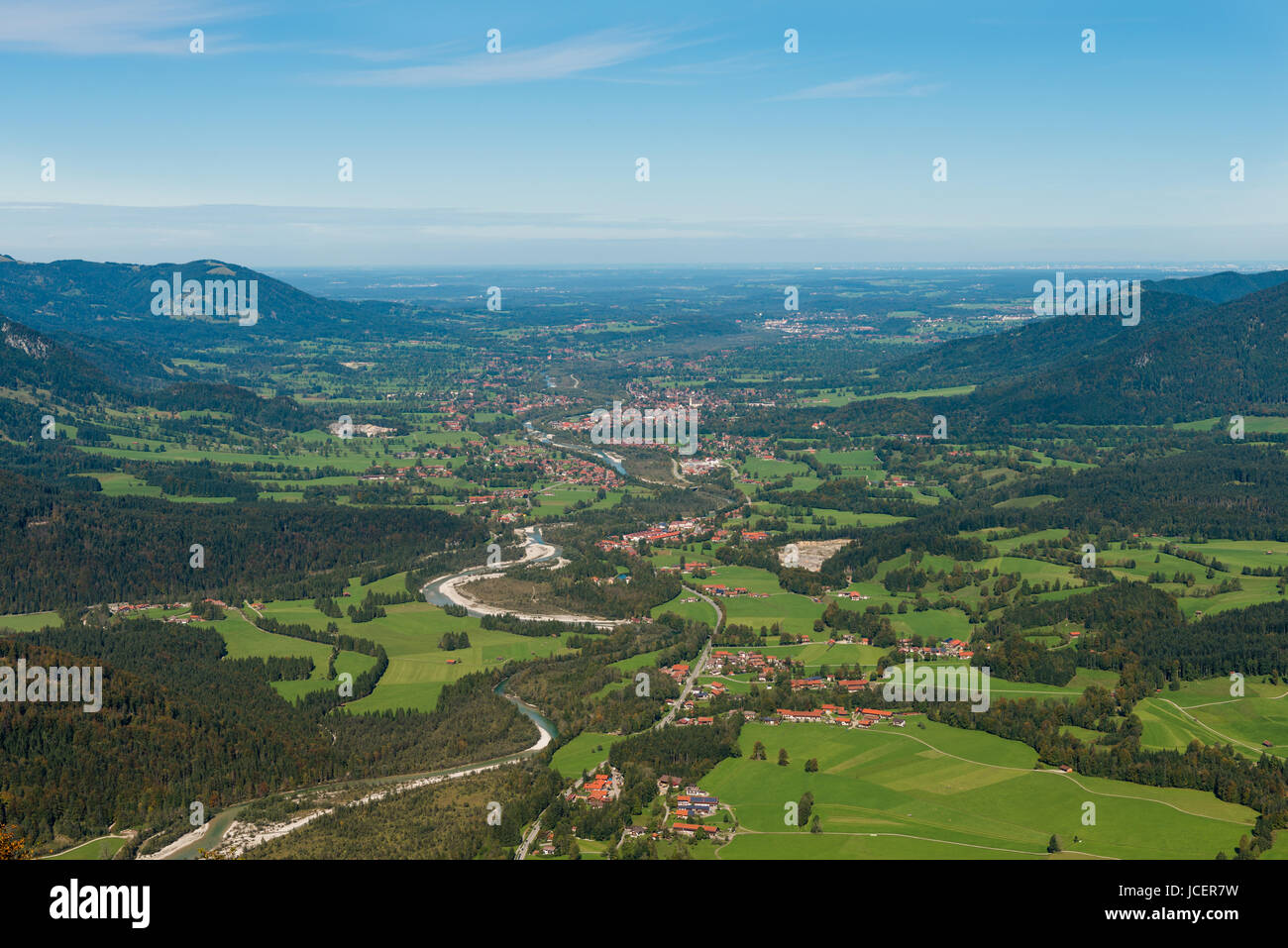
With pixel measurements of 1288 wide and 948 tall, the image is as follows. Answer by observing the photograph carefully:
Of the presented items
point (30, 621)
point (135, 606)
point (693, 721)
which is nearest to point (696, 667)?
point (693, 721)

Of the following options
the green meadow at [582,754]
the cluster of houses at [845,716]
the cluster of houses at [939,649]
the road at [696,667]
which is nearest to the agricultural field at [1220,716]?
the cluster of houses at [939,649]

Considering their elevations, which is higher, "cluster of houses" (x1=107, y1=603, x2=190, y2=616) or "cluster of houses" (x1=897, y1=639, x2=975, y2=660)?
"cluster of houses" (x1=107, y1=603, x2=190, y2=616)

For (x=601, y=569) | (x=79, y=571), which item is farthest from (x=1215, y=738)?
(x=79, y=571)

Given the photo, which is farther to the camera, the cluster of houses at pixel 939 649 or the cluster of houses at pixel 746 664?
the cluster of houses at pixel 939 649

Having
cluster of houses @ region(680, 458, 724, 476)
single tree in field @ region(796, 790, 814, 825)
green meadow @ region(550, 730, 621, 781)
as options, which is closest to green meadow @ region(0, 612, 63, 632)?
green meadow @ region(550, 730, 621, 781)

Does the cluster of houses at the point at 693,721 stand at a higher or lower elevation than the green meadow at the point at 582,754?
higher

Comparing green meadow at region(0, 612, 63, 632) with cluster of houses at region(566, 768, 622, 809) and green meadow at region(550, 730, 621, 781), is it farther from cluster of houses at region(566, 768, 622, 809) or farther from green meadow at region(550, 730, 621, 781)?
cluster of houses at region(566, 768, 622, 809)

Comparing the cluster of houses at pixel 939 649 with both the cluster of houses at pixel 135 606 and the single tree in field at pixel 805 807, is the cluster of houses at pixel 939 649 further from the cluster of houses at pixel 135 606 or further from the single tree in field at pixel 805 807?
the cluster of houses at pixel 135 606

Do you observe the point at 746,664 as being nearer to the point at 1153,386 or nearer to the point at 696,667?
the point at 696,667
